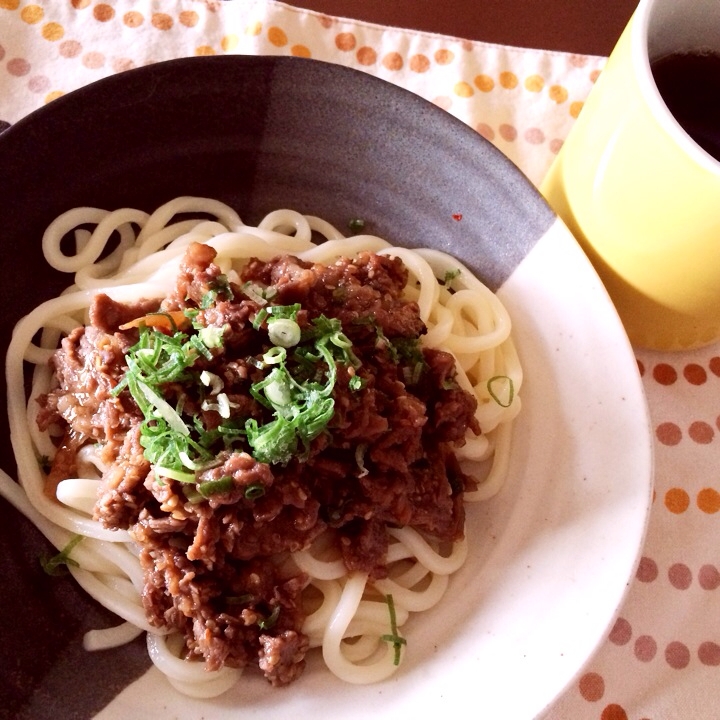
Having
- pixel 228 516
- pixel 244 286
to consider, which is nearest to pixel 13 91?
pixel 244 286

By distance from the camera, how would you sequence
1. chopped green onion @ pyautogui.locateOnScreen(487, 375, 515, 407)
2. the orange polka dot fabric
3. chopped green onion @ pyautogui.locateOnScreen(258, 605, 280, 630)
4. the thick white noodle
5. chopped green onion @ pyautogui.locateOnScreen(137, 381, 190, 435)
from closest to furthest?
chopped green onion @ pyautogui.locateOnScreen(137, 381, 190, 435), chopped green onion @ pyautogui.locateOnScreen(258, 605, 280, 630), the thick white noodle, chopped green onion @ pyautogui.locateOnScreen(487, 375, 515, 407), the orange polka dot fabric

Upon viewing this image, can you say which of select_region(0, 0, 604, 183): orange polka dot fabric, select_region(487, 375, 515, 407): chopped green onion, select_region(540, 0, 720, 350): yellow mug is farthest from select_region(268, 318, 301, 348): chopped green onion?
select_region(0, 0, 604, 183): orange polka dot fabric

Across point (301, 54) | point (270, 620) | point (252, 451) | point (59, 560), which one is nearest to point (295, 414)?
point (252, 451)

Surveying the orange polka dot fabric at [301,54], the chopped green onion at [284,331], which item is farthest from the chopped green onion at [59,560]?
the orange polka dot fabric at [301,54]

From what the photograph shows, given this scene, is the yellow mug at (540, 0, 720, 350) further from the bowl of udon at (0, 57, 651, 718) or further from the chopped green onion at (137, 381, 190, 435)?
the chopped green onion at (137, 381, 190, 435)

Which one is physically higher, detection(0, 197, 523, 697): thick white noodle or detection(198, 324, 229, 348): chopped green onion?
detection(198, 324, 229, 348): chopped green onion

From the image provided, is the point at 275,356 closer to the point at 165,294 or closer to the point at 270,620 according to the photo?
the point at 165,294
